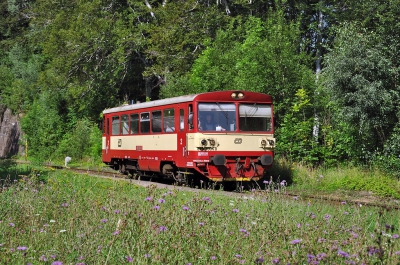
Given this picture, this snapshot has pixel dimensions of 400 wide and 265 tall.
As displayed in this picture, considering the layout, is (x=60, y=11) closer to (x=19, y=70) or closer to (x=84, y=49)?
(x=84, y=49)

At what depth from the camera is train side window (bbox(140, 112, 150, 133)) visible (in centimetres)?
1934

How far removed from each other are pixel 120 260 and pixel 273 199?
326 cm

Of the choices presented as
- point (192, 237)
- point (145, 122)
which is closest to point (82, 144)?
point (145, 122)

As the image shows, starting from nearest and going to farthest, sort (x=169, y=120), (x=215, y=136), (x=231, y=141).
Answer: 1. (x=215, y=136)
2. (x=231, y=141)
3. (x=169, y=120)

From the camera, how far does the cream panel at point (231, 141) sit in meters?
16.5

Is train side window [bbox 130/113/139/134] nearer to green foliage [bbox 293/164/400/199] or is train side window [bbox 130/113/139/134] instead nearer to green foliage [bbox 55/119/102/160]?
green foliage [bbox 293/164/400/199]

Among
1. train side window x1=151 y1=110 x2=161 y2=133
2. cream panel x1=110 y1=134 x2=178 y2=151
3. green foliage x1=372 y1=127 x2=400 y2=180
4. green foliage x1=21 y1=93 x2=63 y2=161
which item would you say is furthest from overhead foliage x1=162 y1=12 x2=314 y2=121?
green foliage x1=21 y1=93 x2=63 y2=161

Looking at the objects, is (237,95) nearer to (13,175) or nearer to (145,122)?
(145,122)

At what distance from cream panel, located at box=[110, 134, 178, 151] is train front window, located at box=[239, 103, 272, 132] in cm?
200

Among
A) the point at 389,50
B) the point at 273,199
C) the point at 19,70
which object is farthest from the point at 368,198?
the point at 19,70

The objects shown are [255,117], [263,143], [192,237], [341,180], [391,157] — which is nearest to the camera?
[192,237]

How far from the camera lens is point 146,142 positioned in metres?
19.5

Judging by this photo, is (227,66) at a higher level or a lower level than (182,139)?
higher

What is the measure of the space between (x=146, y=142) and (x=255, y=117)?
399 cm
